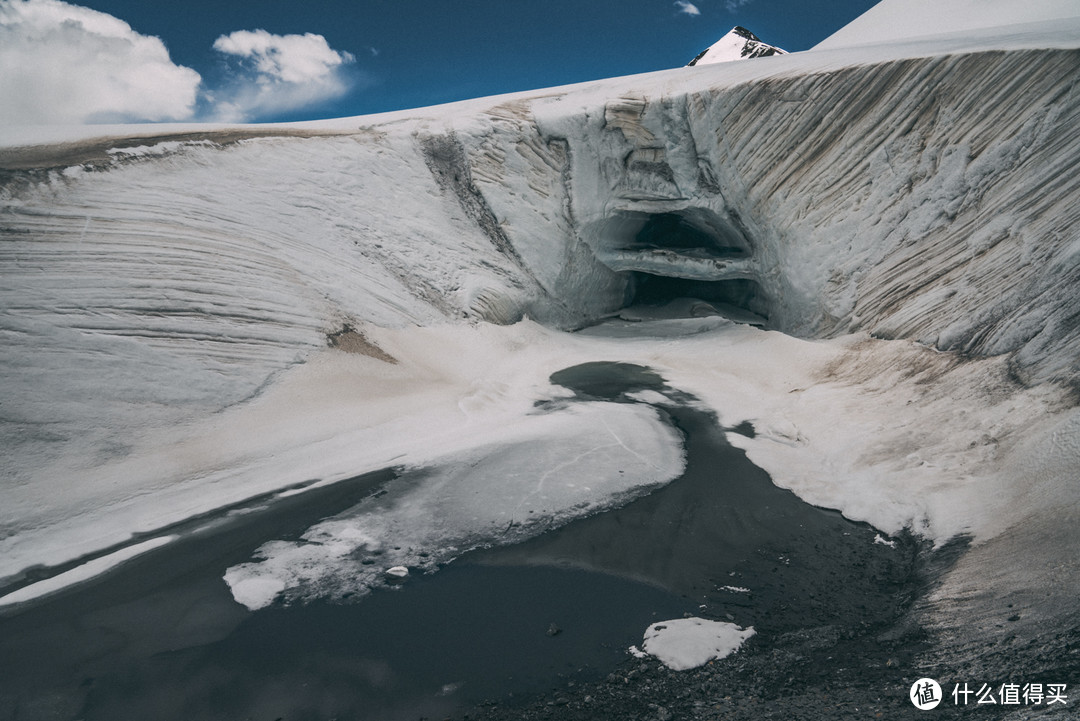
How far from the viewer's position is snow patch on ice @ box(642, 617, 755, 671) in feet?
14.0

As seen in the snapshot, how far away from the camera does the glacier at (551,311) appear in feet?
19.9

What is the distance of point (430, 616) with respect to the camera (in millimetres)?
4883

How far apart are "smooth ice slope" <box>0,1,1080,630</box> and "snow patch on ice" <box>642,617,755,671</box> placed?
199 centimetres

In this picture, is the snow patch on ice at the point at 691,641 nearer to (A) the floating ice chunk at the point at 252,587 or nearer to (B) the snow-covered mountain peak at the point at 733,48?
(A) the floating ice chunk at the point at 252,587

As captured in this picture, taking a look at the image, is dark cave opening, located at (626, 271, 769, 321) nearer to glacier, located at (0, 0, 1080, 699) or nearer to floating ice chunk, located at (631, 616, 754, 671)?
glacier, located at (0, 0, 1080, 699)

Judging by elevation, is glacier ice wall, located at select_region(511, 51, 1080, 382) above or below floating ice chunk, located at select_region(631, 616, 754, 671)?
above

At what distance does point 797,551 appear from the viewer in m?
5.58

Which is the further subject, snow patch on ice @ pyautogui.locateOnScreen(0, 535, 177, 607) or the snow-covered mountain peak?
the snow-covered mountain peak

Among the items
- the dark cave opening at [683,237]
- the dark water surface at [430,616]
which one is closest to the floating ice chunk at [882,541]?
the dark water surface at [430,616]

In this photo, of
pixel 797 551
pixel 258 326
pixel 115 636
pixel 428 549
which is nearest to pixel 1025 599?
pixel 797 551

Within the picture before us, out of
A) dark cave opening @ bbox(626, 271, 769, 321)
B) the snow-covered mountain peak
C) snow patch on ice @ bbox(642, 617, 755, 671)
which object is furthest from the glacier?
the snow-covered mountain peak

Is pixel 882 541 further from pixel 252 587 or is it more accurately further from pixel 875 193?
pixel 875 193

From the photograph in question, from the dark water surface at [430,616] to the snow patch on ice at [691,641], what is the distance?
0.35 feet

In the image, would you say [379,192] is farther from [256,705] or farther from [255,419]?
[256,705]
